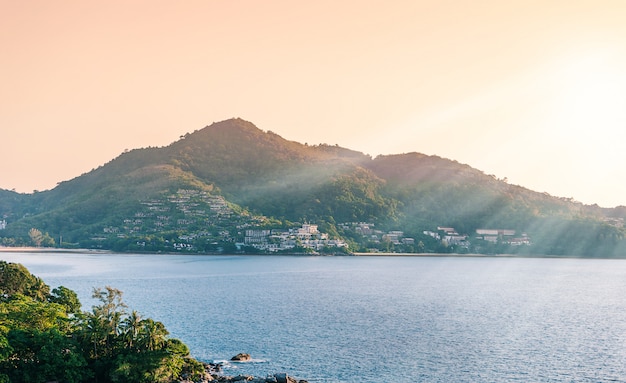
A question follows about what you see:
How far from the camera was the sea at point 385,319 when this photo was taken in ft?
182

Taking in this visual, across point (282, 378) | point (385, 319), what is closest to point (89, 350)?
point (282, 378)

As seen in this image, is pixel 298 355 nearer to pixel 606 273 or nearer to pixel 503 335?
pixel 503 335

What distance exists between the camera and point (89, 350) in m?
46.2

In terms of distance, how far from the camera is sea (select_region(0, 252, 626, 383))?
55.5 metres

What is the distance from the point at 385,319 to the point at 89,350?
138 feet

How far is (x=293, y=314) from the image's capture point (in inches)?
3324

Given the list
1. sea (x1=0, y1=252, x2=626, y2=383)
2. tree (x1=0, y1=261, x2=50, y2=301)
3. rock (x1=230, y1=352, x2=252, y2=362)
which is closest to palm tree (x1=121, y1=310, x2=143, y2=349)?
sea (x1=0, y1=252, x2=626, y2=383)

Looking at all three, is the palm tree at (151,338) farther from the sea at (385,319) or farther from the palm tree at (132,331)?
the sea at (385,319)

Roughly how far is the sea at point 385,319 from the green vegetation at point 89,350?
7.81 metres

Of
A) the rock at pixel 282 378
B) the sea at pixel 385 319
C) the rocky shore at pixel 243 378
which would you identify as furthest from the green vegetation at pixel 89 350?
the sea at pixel 385 319

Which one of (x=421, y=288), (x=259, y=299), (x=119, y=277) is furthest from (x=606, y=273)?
(x=119, y=277)

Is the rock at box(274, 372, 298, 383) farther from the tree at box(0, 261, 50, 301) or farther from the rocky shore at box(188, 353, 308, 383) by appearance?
the tree at box(0, 261, 50, 301)

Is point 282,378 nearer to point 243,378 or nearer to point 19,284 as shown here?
point 243,378

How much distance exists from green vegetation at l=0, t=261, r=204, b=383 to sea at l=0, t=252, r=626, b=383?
7.81 metres
